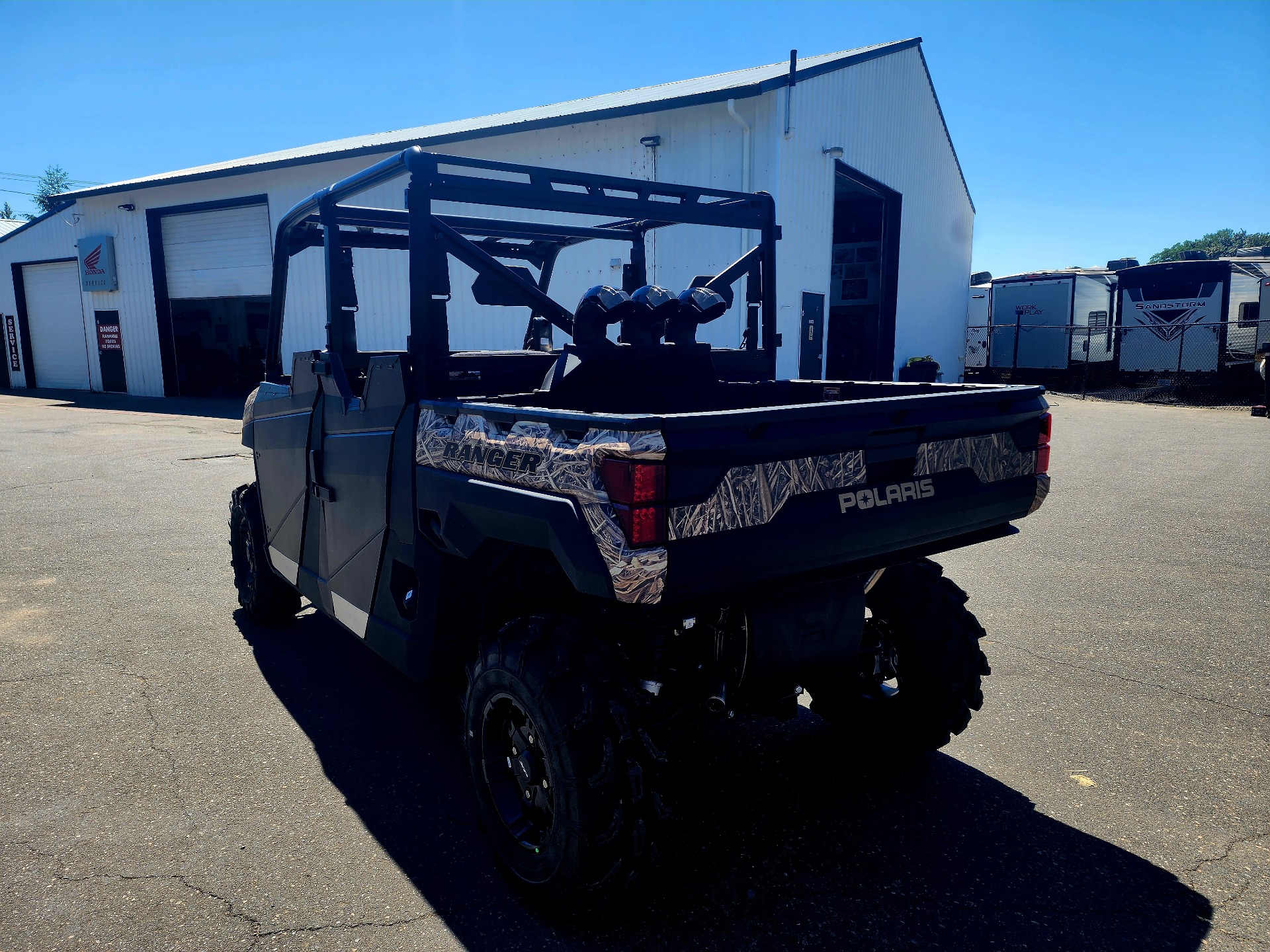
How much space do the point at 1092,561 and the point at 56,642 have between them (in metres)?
6.96

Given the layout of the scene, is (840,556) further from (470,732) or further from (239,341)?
(239,341)

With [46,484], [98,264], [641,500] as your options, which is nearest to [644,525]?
[641,500]

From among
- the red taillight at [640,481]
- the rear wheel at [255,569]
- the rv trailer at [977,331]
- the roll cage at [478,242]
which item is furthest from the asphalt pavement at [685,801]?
the rv trailer at [977,331]

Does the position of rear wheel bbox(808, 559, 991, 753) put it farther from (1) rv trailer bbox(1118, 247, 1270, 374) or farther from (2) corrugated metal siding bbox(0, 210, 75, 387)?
(2) corrugated metal siding bbox(0, 210, 75, 387)

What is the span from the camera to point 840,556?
254 cm

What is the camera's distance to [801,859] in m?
2.80

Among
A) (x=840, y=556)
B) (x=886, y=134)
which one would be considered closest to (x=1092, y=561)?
(x=840, y=556)

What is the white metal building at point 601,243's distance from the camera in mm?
14125

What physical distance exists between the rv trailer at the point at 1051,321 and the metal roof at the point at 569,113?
4974mm

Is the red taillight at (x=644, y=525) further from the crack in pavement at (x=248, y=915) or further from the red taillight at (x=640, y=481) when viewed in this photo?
the crack in pavement at (x=248, y=915)

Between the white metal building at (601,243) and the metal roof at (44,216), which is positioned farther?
the metal roof at (44,216)

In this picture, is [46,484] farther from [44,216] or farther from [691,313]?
[44,216]

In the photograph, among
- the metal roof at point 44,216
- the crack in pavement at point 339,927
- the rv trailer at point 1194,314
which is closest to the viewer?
the crack in pavement at point 339,927

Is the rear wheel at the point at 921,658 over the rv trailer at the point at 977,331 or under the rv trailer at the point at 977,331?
under
